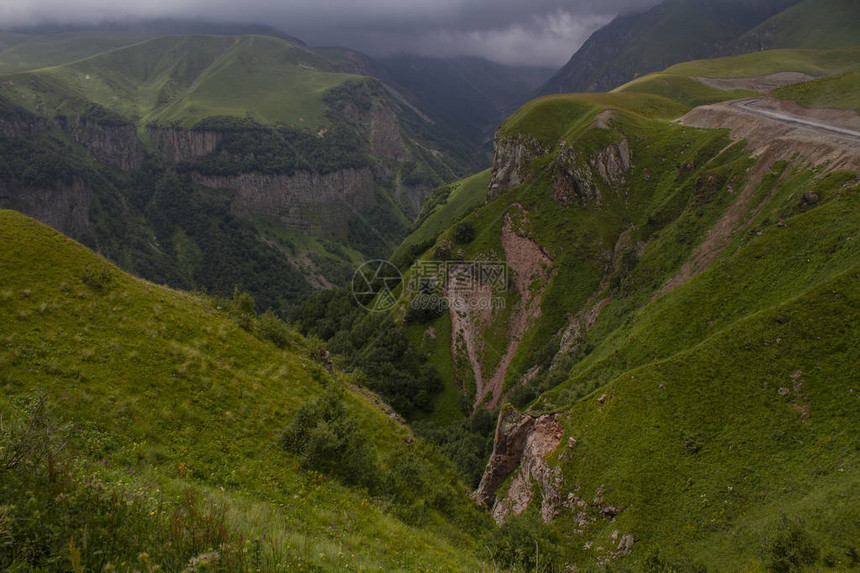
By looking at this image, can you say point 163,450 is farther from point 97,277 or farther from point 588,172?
point 588,172

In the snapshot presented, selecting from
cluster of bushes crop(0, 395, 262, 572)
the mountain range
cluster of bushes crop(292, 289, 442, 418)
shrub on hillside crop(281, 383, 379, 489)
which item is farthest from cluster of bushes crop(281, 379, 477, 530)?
cluster of bushes crop(292, 289, 442, 418)

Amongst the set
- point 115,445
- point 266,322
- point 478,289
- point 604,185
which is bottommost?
point 478,289

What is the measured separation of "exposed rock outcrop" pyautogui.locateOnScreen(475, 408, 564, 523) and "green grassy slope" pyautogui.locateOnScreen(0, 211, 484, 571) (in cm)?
789

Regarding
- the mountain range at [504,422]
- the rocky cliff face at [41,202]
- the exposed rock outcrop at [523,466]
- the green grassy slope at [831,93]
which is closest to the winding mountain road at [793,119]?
the mountain range at [504,422]

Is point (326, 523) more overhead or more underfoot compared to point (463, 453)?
more overhead

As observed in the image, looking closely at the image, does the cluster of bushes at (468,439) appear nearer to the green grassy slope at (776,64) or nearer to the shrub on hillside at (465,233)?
the shrub on hillside at (465,233)

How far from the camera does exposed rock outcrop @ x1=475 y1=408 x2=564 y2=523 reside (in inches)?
1198

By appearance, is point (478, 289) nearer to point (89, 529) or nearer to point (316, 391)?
point (316, 391)

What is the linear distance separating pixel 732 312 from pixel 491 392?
3770 centimetres

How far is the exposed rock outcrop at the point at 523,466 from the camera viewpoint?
30431 mm

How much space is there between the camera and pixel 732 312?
117ft

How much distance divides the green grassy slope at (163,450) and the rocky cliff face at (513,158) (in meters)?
85.7

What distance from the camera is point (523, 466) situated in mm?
35562

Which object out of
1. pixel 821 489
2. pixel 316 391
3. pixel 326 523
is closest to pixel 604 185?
pixel 821 489
